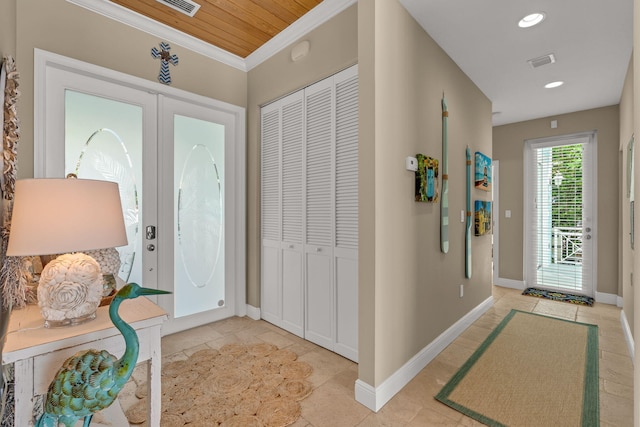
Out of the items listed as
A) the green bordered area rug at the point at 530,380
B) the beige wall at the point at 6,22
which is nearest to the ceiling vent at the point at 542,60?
the green bordered area rug at the point at 530,380

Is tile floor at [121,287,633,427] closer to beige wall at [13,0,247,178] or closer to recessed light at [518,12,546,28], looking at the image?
beige wall at [13,0,247,178]

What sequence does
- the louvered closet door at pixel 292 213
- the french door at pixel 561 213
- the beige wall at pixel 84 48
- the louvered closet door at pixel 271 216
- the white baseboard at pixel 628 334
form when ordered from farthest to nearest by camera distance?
the french door at pixel 561 213 < the louvered closet door at pixel 271 216 < the louvered closet door at pixel 292 213 < the white baseboard at pixel 628 334 < the beige wall at pixel 84 48

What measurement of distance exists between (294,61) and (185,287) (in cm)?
237

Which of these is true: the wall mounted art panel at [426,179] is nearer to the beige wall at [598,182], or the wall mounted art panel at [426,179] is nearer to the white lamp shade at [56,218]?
the white lamp shade at [56,218]

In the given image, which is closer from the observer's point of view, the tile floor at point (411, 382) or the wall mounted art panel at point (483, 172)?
the tile floor at point (411, 382)

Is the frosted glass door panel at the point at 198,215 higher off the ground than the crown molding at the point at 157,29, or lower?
lower

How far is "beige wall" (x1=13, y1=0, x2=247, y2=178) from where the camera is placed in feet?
6.78

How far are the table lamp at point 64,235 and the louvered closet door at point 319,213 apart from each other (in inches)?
64.6

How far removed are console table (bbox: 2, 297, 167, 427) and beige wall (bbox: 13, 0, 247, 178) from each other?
1.55 meters

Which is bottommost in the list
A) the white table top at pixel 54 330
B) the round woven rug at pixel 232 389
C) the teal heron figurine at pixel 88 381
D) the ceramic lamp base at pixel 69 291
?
the round woven rug at pixel 232 389

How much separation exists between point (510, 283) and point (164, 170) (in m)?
5.04

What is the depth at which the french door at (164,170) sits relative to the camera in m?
2.29

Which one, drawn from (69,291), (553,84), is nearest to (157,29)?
(69,291)

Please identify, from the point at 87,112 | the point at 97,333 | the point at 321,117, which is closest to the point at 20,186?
the point at 97,333
